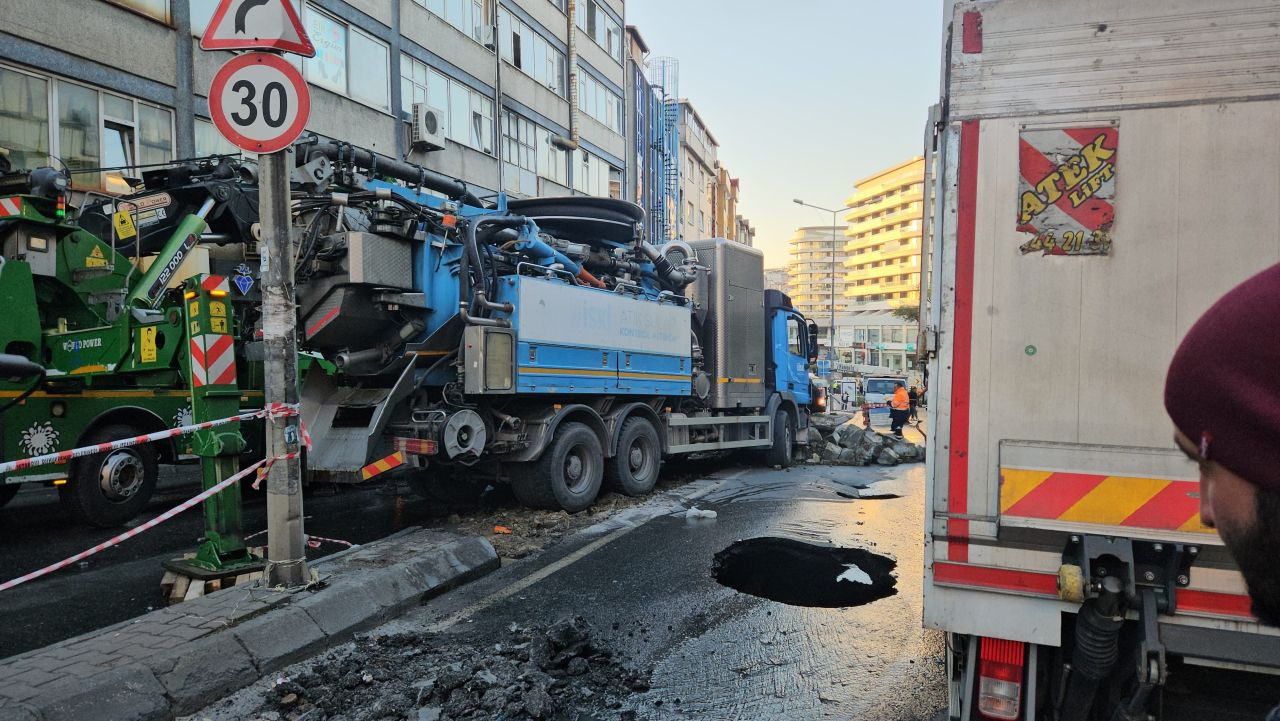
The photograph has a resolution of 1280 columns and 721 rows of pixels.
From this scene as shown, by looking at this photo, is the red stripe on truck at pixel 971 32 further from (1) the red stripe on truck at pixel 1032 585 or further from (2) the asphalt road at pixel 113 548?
(2) the asphalt road at pixel 113 548

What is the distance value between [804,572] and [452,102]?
18414 mm

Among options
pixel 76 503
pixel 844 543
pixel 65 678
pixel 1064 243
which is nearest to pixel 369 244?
pixel 76 503

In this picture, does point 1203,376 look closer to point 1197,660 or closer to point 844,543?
point 1197,660

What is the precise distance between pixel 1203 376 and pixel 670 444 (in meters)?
9.47

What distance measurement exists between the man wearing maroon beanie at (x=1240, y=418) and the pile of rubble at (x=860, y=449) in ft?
42.9

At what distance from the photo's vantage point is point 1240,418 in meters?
0.91

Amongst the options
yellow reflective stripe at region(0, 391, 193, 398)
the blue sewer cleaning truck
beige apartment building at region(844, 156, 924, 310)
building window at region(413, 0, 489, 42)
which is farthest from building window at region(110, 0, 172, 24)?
beige apartment building at region(844, 156, 924, 310)

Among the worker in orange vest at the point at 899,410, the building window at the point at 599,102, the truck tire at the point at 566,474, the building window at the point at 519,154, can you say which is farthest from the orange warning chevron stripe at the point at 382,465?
the building window at the point at 599,102

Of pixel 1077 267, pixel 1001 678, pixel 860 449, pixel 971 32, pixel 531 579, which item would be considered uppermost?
pixel 971 32

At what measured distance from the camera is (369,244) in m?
7.02

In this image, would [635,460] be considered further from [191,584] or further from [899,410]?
[899,410]

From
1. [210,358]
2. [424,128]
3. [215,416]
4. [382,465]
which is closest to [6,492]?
[382,465]

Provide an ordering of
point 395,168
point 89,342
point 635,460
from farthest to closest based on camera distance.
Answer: point 635,460
point 395,168
point 89,342

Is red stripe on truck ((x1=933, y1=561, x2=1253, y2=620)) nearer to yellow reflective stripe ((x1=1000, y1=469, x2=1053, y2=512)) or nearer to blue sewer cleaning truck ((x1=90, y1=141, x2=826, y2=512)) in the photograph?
yellow reflective stripe ((x1=1000, y1=469, x2=1053, y2=512))
